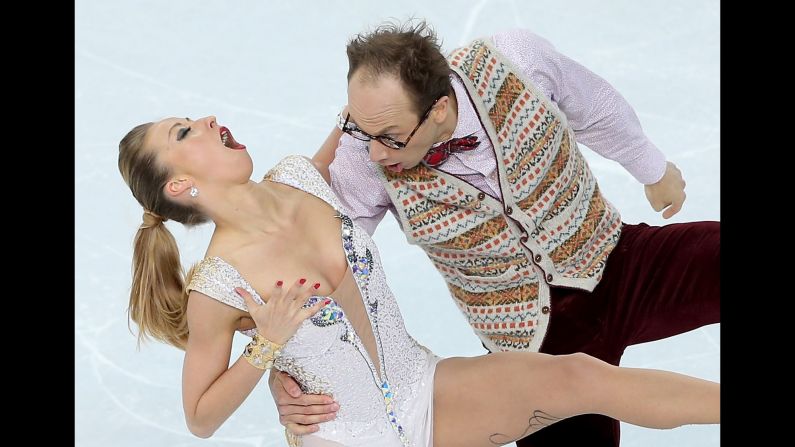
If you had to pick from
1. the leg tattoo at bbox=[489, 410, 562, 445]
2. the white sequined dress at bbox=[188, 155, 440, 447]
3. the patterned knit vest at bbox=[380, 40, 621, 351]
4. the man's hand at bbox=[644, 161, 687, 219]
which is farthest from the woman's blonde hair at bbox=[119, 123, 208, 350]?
the man's hand at bbox=[644, 161, 687, 219]

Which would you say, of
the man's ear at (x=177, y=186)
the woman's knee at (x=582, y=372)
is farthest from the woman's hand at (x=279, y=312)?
the woman's knee at (x=582, y=372)

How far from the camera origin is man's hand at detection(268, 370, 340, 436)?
147 inches

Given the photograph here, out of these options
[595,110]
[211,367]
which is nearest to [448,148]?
[595,110]

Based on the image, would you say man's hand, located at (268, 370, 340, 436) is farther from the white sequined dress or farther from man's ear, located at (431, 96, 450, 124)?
man's ear, located at (431, 96, 450, 124)

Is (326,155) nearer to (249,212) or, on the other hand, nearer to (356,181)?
(356,181)

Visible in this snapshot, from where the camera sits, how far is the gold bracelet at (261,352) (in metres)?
3.47

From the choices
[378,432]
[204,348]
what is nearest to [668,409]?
[378,432]

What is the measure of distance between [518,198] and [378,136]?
56cm

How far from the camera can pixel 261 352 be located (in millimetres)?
3473

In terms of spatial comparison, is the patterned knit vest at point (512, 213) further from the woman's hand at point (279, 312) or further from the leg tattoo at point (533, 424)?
the woman's hand at point (279, 312)

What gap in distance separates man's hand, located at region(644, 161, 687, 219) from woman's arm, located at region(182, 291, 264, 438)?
1758mm

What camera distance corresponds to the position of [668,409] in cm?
363

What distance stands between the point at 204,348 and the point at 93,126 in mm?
3680

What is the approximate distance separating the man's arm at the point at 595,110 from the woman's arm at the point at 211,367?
1.34 meters
